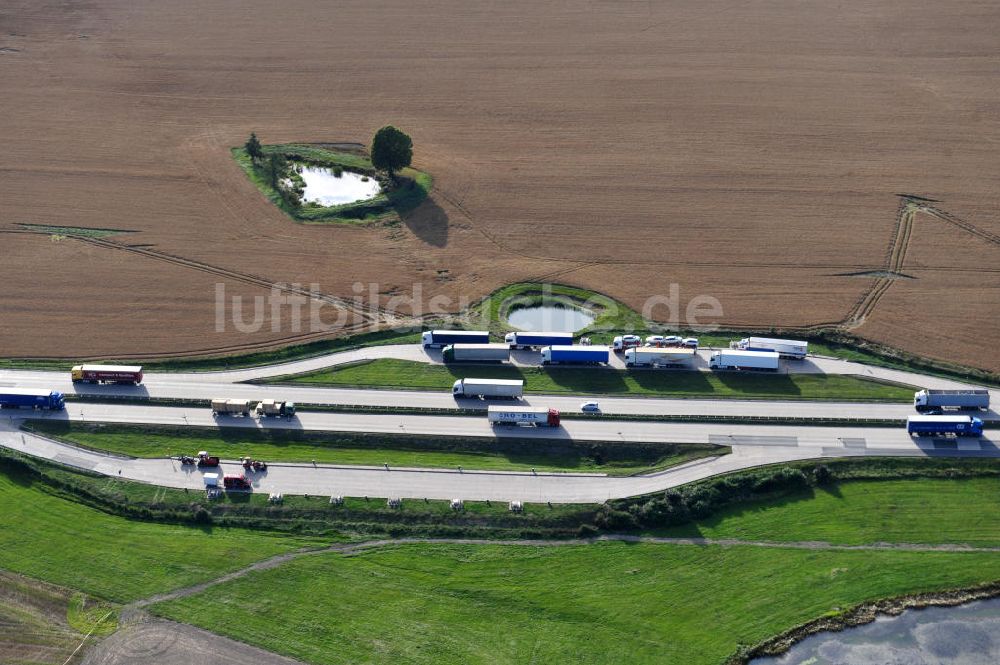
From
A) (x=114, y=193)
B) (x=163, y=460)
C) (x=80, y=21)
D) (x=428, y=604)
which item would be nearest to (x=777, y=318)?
(x=428, y=604)

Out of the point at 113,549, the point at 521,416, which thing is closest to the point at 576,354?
the point at 521,416

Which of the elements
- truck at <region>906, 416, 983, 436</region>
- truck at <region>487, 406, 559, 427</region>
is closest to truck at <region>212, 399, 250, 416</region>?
truck at <region>487, 406, 559, 427</region>

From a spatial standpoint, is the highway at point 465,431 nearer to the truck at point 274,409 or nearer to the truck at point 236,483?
the truck at point 274,409

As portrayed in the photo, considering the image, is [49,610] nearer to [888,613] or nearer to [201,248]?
[201,248]

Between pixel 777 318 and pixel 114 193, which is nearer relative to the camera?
pixel 777 318

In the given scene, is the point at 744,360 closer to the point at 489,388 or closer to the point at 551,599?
the point at 489,388

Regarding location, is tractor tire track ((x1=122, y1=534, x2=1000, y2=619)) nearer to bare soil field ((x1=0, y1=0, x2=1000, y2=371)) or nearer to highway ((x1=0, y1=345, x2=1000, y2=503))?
highway ((x1=0, y1=345, x2=1000, y2=503))
